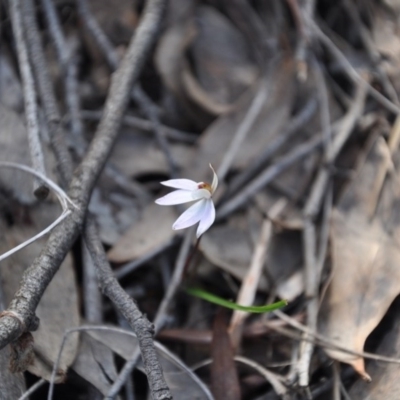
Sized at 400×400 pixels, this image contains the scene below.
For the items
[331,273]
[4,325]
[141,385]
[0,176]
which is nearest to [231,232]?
[331,273]

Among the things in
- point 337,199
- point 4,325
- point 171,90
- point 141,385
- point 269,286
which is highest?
point 171,90

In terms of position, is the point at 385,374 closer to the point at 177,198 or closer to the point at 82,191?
the point at 177,198

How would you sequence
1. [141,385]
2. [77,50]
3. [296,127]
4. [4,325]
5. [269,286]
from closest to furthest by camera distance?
1. [4,325]
2. [141,385]
3. [269,286]
4. [296,127]
5. [77,50]

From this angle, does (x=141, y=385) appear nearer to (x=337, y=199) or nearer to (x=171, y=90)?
(x=337, y=199)

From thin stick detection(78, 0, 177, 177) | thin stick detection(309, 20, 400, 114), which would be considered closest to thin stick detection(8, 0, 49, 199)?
thin stick detection(78, 0, 177, 177)

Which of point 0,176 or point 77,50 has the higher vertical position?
point 77,50

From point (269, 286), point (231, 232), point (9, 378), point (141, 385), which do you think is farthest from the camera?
point (231, 232)

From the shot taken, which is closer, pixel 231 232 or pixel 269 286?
pixel 269 286
